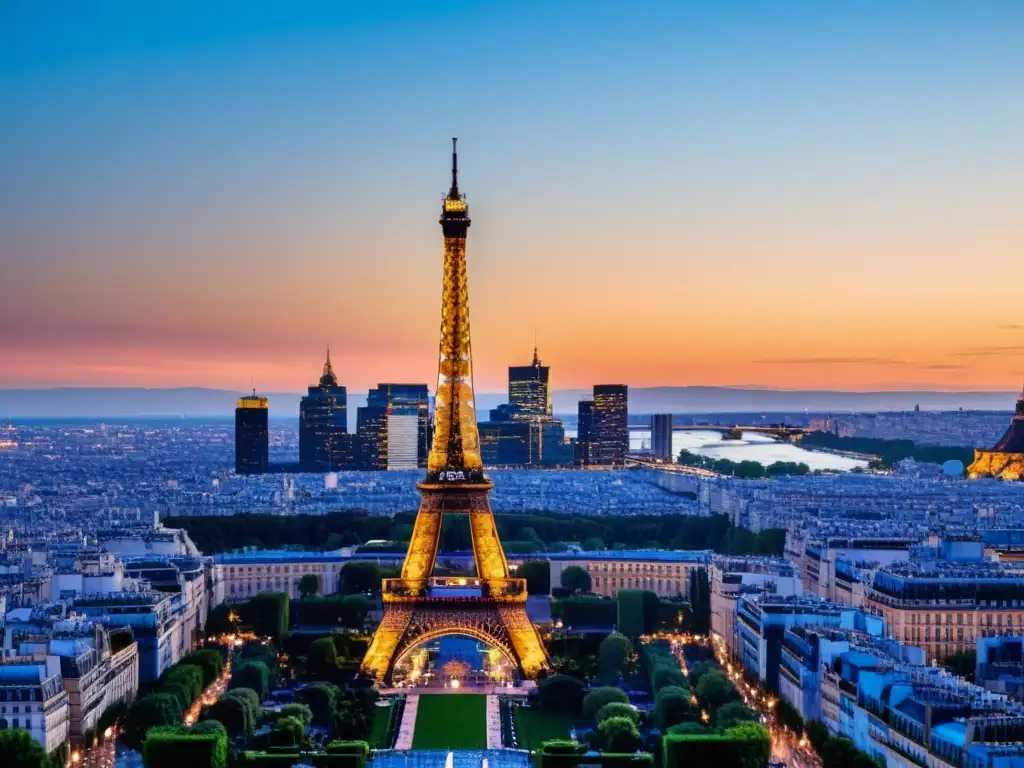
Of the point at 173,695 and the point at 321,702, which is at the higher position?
the point at 173,695

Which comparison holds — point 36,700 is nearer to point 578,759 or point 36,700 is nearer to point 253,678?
point 253,678

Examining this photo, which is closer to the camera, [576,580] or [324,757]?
[324,757]

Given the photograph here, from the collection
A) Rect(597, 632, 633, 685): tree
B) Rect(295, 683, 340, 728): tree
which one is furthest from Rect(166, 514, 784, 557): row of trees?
Rect(295, 683, 340, 728): tree

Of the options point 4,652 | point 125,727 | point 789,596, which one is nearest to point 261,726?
point 125,727

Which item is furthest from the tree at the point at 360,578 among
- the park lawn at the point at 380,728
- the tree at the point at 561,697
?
the tree at the point at 561,697

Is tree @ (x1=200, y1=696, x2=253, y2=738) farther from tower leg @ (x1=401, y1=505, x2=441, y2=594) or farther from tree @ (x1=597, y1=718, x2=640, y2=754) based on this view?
tower leg @ (x1=401, y1=505, x2=441, y2=594)

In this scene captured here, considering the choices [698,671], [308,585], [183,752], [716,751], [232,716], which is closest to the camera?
[183,752]

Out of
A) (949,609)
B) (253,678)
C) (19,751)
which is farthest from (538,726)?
(19,751)
